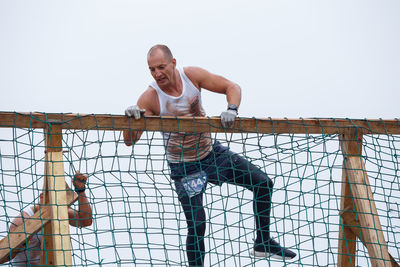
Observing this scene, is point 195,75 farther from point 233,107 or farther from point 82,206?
point 82,206

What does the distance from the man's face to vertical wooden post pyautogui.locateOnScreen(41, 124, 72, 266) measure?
0.79 metres

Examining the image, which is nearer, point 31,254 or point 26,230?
point 26,230

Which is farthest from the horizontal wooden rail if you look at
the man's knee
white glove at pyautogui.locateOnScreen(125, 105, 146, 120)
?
the man's knee

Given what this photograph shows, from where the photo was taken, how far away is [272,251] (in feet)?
13.4

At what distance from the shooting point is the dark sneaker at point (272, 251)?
4.05 meters

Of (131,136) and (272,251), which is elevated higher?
(131,136)

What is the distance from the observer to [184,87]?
4.08 m

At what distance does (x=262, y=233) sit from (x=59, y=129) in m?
1.55

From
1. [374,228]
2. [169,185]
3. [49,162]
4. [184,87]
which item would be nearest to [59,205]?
[49,162]

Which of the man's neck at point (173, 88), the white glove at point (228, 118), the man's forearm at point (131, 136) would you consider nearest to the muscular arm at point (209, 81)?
the man's neck at point (173, 88)

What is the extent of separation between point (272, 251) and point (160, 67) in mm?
1477

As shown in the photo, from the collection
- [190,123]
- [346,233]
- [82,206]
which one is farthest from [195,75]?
[346,233]

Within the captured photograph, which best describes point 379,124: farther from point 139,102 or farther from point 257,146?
point 139,102

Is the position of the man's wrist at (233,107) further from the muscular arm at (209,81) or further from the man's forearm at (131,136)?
the man's forearm at (131,136)
